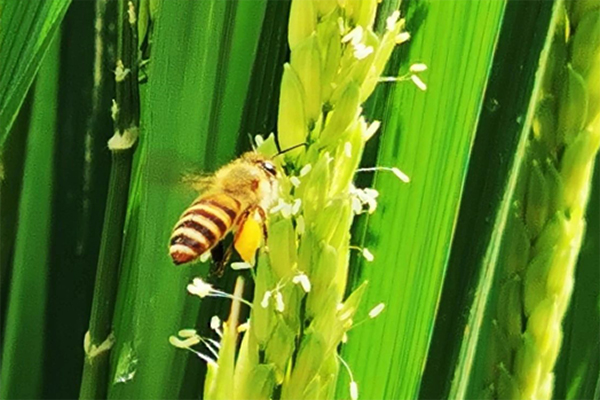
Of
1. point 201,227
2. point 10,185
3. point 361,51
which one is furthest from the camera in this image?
point 10,185

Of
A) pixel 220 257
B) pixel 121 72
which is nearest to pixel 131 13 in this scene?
pixel 121 72

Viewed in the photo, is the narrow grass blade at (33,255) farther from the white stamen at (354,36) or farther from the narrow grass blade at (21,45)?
the white stamen at (354,36)

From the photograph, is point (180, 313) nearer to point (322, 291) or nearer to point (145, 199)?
point (145, 199)

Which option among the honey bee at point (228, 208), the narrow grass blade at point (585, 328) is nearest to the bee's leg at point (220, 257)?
the honey bee at point (228, 208)

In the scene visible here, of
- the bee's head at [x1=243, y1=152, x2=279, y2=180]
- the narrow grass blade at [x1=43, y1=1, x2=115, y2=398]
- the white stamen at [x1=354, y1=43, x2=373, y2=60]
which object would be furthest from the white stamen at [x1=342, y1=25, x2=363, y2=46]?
the narrow grass blade at [x1=43, y1=1, x2=115, y2=398]

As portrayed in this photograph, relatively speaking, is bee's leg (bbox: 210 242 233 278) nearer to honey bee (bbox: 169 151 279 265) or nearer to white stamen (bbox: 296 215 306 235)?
honey bee (bbox: 169 151 279 265)

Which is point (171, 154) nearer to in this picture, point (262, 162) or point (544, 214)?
point (262, 162)

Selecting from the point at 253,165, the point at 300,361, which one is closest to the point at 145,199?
the point at 253,165
